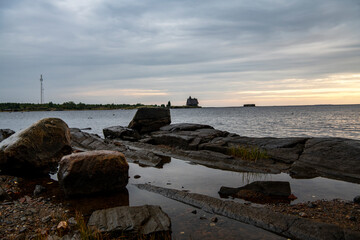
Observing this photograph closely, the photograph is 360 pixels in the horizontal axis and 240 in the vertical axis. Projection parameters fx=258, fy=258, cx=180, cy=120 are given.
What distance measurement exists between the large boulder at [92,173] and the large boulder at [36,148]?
2.55 m

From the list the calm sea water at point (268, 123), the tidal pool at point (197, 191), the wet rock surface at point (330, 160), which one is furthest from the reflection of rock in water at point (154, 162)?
the calm sea water at point (268, 123)

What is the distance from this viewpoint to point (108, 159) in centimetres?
935

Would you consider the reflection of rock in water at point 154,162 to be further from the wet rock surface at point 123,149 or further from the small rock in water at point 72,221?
the small rock in water at point 72,221

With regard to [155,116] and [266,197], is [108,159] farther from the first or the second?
[155,116]

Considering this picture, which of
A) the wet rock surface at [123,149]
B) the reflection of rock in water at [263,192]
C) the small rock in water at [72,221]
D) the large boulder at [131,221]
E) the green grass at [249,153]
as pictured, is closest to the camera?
the large boulder at [131,221]

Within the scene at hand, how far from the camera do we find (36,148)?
11109 mm

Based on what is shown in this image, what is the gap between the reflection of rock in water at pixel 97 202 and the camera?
7898 millimetres

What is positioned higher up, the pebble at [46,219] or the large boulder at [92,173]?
the large boulder at [92,173]

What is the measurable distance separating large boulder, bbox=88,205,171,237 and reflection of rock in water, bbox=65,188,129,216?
1171 mm

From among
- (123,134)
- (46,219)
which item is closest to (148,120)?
(123,134)

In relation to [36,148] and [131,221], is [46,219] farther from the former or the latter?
[36,148]

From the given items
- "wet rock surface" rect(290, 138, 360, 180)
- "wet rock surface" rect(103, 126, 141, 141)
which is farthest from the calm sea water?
"wet rock surface" rect(290, 138, 360, 180)

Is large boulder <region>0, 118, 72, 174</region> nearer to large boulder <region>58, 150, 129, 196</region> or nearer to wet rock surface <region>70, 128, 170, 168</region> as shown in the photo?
large boulder <region>58, 150, 129, 196</region>

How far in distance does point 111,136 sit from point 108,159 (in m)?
15.9
